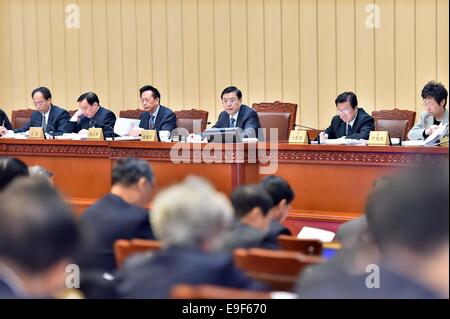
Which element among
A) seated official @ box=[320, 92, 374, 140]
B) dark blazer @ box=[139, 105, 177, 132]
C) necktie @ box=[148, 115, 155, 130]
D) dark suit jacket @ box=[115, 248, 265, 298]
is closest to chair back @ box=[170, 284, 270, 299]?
dark suit jacket @ box=[115, 248, 265, 298]

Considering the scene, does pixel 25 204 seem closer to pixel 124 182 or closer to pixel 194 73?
pixel 124 182

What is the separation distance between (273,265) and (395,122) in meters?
4.27

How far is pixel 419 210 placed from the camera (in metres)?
1.80

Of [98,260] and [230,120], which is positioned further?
[230,120]

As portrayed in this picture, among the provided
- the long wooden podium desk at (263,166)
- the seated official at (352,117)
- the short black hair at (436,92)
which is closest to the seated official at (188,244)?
the long wooden podium desk at (263,166)

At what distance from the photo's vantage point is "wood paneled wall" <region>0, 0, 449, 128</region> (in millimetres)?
7785

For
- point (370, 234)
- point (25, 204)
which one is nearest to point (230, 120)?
point (370, 234)

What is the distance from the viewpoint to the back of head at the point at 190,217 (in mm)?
2016

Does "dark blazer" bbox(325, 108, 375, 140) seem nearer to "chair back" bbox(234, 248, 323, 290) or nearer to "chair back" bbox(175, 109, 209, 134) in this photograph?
"chair back" bbox(175, 109, 209, 134)

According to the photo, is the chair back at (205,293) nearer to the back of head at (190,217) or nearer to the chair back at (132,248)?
the back of head at (190,217)

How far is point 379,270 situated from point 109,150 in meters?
4.03

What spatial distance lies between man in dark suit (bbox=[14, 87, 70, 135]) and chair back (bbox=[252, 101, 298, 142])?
1.75 m
